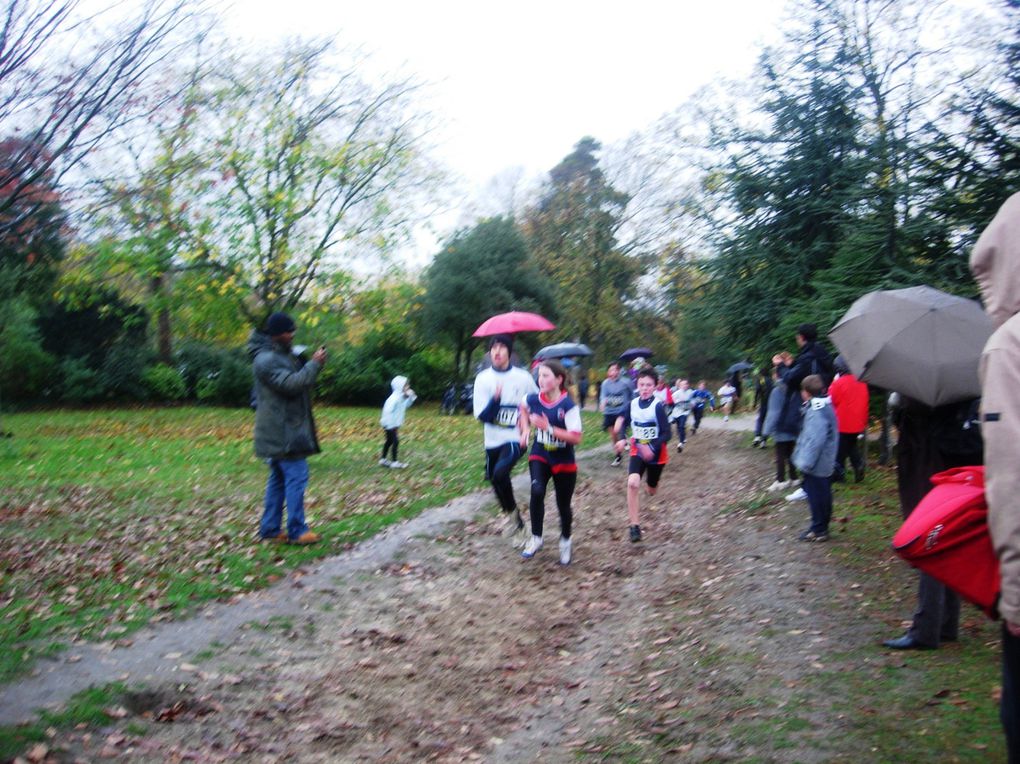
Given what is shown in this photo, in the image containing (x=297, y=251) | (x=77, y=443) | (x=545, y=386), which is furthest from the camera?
(x=297, y=251)

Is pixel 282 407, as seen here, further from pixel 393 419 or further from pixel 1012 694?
pixel 393 419

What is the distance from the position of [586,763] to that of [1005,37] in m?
8.94

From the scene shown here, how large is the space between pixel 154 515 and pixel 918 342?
365 inches

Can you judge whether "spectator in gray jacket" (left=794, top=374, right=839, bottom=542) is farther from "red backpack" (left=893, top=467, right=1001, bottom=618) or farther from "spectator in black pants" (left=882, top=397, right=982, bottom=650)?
"red backpack" (left=893, top=467, right=1001, bottom=618)

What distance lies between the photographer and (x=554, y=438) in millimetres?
8531

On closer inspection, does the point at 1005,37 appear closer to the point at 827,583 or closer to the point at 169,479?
the point at 827,583

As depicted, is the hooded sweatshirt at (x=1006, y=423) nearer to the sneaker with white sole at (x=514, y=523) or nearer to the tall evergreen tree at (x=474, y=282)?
the sneaker with white sole at (x=514, y=523)

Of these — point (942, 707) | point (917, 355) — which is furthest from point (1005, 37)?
point (942, 707)

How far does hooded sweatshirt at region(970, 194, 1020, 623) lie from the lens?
2.66 metres

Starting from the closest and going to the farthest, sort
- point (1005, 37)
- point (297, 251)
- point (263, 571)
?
point (263, 571)
point (1005, 37)
point (297, 251)

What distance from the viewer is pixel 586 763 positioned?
181 inches

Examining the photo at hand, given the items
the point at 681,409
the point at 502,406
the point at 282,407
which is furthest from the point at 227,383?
the point at 502,406

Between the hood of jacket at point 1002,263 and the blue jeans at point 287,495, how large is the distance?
6.70 meters

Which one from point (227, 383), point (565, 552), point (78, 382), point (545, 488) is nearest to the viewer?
point (545, 488)
